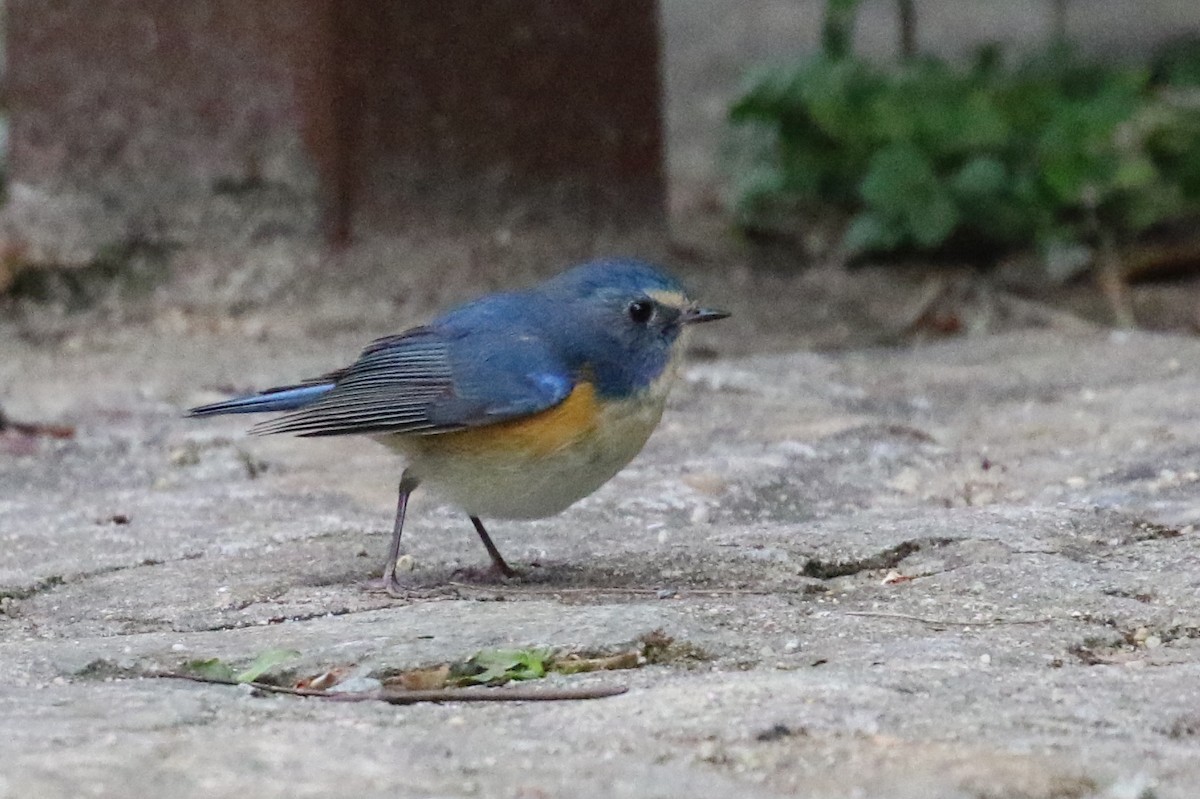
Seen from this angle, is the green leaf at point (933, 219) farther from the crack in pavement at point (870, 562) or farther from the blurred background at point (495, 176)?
the crack in pavement at point (870, 562)

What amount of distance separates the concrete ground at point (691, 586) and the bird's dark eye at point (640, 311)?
487 mm

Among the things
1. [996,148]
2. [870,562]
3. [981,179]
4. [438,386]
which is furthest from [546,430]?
[996,148]

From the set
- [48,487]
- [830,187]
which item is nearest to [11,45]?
[48,487]

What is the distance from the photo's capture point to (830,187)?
7816 millimetres

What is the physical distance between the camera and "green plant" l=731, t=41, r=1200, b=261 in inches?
274

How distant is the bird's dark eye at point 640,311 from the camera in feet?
12.4

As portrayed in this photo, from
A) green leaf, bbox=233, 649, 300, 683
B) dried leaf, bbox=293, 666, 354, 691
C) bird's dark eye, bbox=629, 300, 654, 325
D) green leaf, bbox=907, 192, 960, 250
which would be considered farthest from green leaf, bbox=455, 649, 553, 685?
green leaf, bbox=907, 192, 960, 250

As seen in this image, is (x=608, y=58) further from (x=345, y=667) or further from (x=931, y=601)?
(x=345, y=667)

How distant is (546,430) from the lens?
358cm

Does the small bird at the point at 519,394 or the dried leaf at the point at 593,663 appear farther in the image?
the small bird at the point at 519,394

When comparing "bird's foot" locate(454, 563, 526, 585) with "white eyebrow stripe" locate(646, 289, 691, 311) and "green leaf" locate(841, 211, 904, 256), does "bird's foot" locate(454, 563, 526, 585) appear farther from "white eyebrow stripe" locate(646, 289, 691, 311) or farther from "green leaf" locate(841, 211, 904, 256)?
"green leaf" locate(841, 211, 904, 256)

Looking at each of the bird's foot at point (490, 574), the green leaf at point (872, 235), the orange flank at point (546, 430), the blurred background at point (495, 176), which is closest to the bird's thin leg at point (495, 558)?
the bird's foot at point (490, 574)

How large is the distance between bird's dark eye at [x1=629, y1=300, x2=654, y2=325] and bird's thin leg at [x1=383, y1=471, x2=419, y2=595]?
1.85ft

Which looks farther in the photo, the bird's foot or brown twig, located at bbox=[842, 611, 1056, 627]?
the bird's foot
